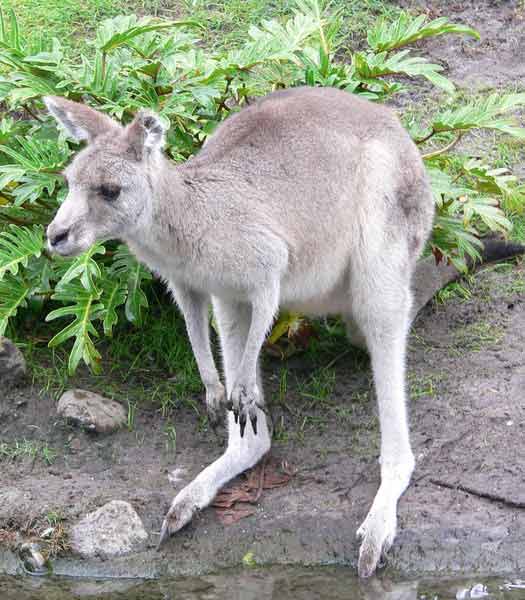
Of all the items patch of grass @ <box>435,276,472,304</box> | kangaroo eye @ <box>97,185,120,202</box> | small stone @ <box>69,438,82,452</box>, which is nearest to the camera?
kangaroo eye @ <box>97,185,120,202</box>

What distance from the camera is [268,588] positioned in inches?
177

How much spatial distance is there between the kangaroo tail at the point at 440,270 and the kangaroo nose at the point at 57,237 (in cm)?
207

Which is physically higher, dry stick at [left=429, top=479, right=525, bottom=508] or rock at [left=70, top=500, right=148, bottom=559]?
dry stick at [left=429, top=479, right=525, bottom=508]

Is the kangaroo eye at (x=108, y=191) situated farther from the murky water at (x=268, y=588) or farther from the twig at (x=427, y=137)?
the twig at (x=427, y=137)

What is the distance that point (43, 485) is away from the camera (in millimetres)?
4980

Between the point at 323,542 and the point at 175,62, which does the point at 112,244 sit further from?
the point at 323,542

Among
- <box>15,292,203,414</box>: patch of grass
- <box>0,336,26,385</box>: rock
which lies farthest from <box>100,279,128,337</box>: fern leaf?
Answer: <box>0,336,26,385</box>: rock

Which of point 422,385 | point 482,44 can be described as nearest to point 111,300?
point 422,385

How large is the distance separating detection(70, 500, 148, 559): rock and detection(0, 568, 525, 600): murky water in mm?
126

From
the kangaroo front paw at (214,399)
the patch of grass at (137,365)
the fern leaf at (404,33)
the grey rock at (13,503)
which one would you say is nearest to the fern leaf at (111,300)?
the patch of grass at (137,365)

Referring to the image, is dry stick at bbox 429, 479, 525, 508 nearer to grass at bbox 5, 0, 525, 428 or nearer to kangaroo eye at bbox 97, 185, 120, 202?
grass at bbox 5, 0, 525, 428

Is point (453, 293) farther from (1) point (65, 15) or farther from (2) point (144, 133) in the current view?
(1) point (65, 15)

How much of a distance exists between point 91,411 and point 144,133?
150 centimetres

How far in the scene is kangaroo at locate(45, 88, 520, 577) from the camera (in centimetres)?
436
